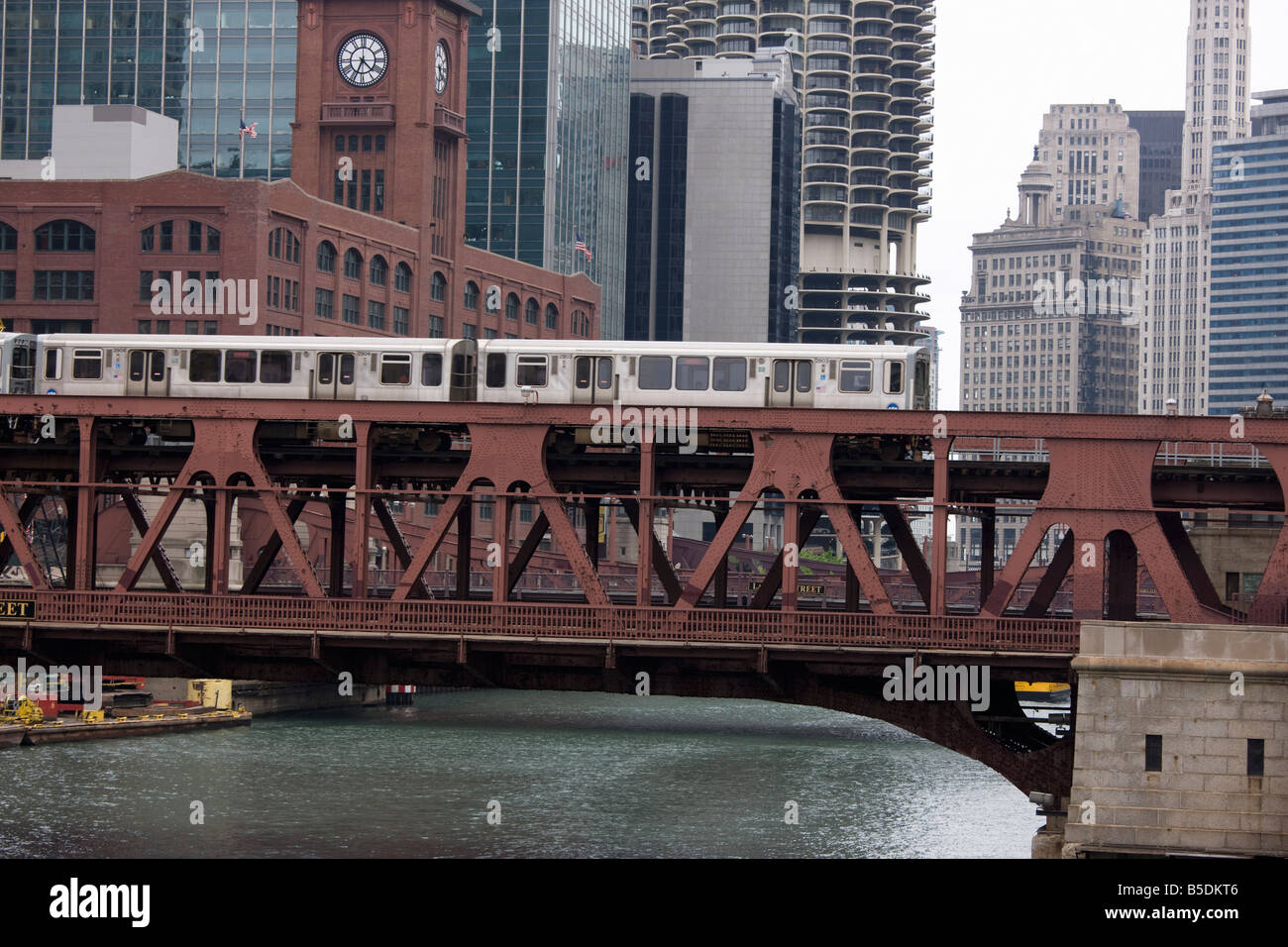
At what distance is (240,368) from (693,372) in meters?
12.9

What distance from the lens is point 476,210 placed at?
188000 mm

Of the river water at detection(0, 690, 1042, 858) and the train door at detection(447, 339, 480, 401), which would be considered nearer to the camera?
the train door at detection(447, 339, 480, 401)

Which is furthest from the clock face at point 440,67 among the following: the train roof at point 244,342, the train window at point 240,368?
the train window at point 240,368

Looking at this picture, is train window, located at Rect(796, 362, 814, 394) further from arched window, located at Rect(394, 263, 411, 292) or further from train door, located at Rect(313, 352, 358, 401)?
arched window, located at Rect(394, 263, 411, 292)

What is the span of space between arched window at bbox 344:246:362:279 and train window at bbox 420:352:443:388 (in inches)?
3019

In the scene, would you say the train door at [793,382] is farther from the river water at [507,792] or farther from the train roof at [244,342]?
the river water at [507,792]

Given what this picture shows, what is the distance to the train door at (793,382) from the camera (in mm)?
50750

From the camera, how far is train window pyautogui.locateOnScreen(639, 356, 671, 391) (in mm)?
50375

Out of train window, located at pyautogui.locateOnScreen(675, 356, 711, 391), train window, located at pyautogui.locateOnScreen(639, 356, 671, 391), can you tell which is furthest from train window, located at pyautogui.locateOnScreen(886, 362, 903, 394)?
train window, located at pyautogui.locateOnScreen(639, 356, 671, 391)

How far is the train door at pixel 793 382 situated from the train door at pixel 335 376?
11419 millimetres

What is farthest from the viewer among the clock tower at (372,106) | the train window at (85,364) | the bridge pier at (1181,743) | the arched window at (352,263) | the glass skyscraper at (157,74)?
the glass skyscraper at (157,74)

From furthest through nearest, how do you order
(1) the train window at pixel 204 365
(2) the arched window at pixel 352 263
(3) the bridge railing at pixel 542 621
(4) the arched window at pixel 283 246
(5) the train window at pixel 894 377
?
1. (2) the arched window at pixel 352 263
2. (4) the arched window at pixel 283 246
3. (1) the train window at pixel 204 365
4. (5) the train window at pixel 894 377
5. (3) the bridge railing at pixel 542 621
